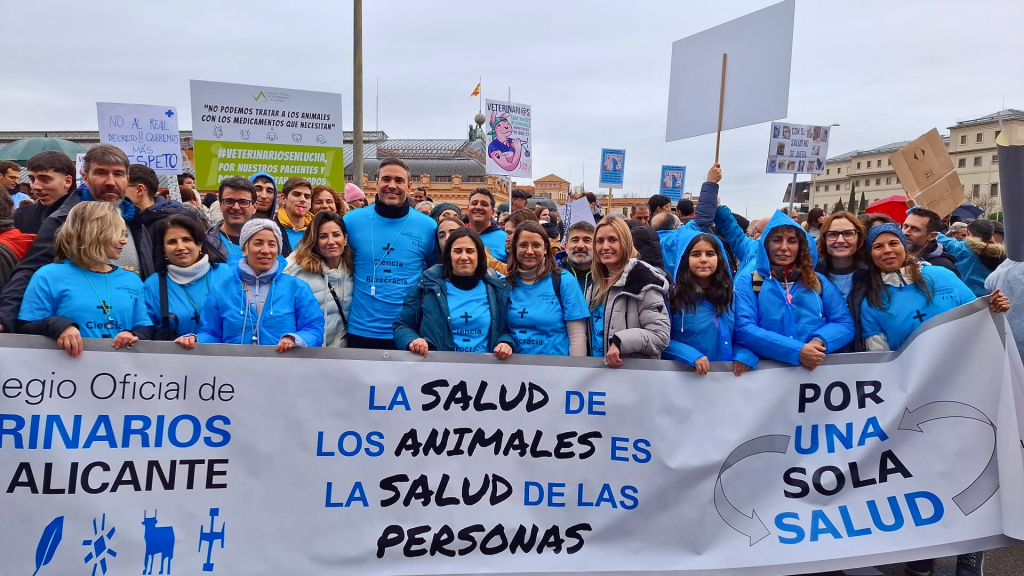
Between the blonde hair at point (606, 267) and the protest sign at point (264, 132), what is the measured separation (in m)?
3.97

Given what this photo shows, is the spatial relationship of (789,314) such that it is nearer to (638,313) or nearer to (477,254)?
(638,313)

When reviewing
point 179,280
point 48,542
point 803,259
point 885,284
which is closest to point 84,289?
point 179,280

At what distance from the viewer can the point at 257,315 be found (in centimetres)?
349

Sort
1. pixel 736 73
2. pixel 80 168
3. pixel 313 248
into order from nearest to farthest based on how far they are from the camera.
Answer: pixel 313 248 < pixel 736 73 < pixel 80 168

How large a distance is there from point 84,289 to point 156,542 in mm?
1209

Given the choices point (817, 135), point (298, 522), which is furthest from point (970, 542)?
point (817, 135)

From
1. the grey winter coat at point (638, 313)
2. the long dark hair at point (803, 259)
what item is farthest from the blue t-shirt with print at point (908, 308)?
the grey winter coat at point (638, 313)

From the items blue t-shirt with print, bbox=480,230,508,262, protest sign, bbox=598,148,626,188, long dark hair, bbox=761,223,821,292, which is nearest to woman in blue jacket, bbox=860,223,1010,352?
long dark hair, bbox=761,223,821,292

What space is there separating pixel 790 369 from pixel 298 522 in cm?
260

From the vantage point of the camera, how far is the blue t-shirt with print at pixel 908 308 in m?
3.79

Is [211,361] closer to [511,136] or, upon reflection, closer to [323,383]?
[323,383]

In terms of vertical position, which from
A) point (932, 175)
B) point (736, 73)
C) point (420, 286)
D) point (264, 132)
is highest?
point (736, 73)

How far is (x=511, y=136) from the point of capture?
1161cm

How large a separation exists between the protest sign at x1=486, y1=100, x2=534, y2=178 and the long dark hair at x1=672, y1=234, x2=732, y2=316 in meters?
7.79
